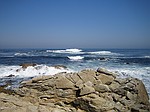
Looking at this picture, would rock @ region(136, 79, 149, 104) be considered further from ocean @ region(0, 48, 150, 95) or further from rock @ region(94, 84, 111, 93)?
ocean @ region(0, 48, 150, 95)

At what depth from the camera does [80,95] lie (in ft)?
40.8

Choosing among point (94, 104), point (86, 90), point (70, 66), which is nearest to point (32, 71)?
point (70, 66)

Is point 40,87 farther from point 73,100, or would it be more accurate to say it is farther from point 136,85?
point 136,85

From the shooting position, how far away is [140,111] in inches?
463

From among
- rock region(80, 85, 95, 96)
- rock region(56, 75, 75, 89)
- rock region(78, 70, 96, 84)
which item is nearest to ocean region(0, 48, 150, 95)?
rock region(56, 75, 75, 89)

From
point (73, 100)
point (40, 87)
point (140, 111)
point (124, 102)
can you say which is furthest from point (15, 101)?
point (140, 111)

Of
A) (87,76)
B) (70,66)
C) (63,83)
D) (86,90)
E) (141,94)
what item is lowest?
(70,66)

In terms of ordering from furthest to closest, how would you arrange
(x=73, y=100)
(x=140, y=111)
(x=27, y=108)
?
(x=73, y=100) < (x=140, y=111) < (x=27, y=108)

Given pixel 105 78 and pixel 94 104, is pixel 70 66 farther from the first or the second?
pixel 94 104

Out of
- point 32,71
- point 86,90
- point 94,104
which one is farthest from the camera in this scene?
point 32,71

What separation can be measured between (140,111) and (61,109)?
4.53 metres

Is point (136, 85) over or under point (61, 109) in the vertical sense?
over

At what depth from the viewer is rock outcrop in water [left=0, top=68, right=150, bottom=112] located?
1154 centimetres

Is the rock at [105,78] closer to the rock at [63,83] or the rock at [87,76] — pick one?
the rock at [87,76]
